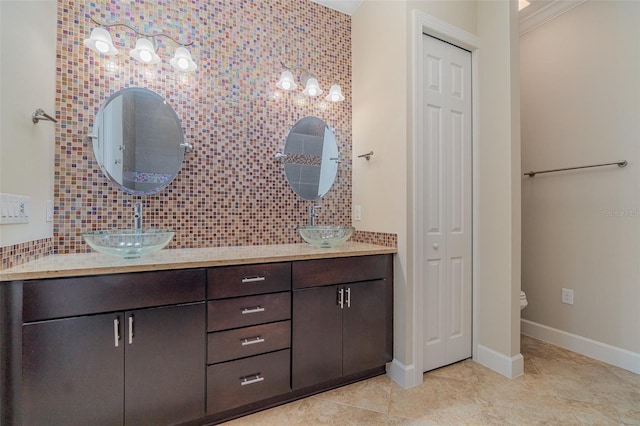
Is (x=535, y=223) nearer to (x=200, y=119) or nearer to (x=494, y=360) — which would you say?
(x=494, y=360)

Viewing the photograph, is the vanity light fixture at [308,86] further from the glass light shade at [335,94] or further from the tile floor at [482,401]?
the tile floor at [482,401]

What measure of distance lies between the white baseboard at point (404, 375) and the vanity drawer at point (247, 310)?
859 mm

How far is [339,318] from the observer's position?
180 centimetres

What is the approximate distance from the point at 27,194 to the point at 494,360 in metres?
2.95

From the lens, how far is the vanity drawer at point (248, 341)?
1461 mm

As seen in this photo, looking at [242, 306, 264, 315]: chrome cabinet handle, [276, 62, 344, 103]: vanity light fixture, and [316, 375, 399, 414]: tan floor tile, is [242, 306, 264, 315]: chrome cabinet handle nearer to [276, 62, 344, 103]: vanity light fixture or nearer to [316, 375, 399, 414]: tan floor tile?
[316, 375, 399, 414]: tan floor tile

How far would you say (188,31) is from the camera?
191 cm

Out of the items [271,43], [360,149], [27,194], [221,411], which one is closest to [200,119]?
[271,43]

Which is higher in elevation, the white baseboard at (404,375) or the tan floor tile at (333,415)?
the white baseboard at (404,375)

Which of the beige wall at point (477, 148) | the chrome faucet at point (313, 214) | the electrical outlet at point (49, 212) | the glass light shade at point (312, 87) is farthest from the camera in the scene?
the chrome faucet at point (313, 214)

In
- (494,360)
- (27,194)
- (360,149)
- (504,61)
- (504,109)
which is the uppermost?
(504,61)

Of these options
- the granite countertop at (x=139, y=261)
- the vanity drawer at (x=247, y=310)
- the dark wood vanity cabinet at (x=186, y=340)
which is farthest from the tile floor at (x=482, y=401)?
the granite countertop at (x=139, y=261)

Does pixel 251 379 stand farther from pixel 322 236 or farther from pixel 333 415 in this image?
pixel 322 236

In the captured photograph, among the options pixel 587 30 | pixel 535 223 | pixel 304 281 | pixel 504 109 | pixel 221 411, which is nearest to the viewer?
pixel 221 411
